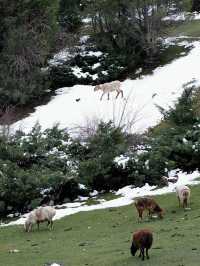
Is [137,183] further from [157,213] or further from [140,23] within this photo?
[140,23]

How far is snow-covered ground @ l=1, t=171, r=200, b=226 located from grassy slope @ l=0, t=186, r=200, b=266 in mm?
1248

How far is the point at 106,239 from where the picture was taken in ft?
73.5

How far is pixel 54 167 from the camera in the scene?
34.7m

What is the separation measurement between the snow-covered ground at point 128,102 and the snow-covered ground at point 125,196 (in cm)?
931

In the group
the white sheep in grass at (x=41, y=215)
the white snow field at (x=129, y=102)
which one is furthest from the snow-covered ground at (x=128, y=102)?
the white sheep in grass at (x=41, y=215)

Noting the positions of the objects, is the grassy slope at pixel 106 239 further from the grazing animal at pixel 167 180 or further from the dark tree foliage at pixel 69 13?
the dark tree foliage at pixel 69 13

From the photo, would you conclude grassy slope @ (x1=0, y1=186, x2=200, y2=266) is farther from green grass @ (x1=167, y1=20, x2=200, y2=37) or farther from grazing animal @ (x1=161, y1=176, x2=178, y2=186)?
green grass @ (x1=167, y1=20, x2=200, y2=37)

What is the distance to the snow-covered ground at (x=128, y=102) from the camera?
150ft

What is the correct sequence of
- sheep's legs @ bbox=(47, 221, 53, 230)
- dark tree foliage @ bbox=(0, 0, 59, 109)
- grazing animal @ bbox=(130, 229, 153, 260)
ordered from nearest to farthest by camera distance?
1. grazing animal @ bbox=(130, 229, 153, 260)
2. sheep's legs @ bbox=(47, 221, 53, 230)
3. dark tree foliage @ bbox=(0, 0, 59, 109)

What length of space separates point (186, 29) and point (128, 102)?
641 inches

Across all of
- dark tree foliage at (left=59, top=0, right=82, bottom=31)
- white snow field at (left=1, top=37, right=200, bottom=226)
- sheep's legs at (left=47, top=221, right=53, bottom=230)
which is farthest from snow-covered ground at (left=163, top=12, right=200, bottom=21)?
sheep's legs at (left=47, top=221, right=53, bottom=230)

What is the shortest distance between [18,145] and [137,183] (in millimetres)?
7378

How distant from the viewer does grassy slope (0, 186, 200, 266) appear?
18.2 meters

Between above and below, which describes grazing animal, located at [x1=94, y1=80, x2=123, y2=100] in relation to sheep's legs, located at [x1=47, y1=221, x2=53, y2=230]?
above
